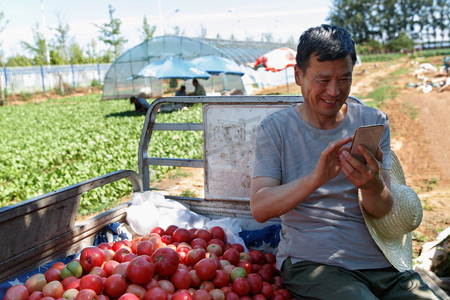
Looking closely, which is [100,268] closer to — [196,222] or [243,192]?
[196,222]

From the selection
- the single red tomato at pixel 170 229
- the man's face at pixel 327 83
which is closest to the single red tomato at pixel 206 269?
the single red tomato at pixel 170 229

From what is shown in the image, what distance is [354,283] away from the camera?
2002 millimetres

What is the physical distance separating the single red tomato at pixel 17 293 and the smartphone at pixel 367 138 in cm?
195

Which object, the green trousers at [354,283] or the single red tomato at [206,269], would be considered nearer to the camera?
the green trousers at [354,283]

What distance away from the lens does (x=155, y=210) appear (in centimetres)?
349

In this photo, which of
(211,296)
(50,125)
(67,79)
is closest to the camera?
(211,296)

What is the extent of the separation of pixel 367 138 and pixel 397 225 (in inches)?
28.3

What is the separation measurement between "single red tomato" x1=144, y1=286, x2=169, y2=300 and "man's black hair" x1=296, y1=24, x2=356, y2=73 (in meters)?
1.44

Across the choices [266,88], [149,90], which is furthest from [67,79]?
[266,88]

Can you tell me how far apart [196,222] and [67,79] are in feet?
110

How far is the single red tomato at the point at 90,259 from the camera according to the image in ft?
8.59

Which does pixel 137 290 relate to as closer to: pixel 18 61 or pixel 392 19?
pixel 18 61

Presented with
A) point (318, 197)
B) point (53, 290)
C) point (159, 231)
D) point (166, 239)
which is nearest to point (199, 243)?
point (166, 239)

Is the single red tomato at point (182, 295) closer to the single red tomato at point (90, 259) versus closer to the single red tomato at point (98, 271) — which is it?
the single red tomato at point (98, 271)
